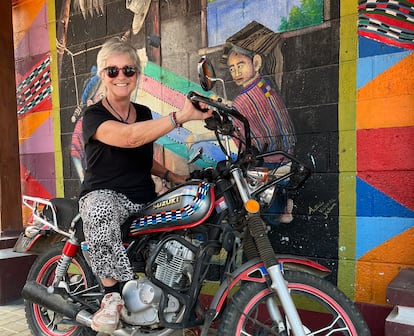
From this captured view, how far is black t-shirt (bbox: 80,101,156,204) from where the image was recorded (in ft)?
8.07

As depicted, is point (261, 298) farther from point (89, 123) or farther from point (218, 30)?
point (218, 30)

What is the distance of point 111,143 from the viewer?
2.33 metres

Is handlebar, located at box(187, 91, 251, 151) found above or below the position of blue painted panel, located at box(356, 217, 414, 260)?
above

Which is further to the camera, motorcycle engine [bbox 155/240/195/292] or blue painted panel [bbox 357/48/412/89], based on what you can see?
blue painted panel [bbox 357/48/412/89]

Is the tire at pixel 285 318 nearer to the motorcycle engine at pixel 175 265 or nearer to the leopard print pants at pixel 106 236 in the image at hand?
the motorcycle engine at pixel 175 265

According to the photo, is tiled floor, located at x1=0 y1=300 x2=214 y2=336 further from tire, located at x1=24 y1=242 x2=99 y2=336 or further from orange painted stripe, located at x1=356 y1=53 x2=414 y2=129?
orange painted stripe, located at x1=356 y1=53 x2=414 y2=129

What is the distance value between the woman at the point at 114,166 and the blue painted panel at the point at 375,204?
1.28 metres

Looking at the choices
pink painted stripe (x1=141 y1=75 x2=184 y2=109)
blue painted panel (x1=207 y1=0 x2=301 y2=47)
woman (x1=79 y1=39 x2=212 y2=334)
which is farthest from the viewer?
pink painted stripe (x1=141 y1=75 x2=184 y2=109)

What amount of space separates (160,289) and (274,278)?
71cm

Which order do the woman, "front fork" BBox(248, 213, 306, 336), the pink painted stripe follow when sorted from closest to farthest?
"front fork" BBox(248, 213, 306, 336) < the woman < the pink painted stripe

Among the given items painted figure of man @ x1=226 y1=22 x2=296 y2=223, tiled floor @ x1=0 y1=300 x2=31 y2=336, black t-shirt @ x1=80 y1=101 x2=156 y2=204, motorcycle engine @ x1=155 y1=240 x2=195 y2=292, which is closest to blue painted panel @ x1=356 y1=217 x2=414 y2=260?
painted figure of man @ x1=226 y1=22 x2=296 y2=223

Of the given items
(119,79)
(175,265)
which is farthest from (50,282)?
(119,79)

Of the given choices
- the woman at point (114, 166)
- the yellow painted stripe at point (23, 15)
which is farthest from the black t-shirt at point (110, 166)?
the yellow painted stripe at point (23, 15)
